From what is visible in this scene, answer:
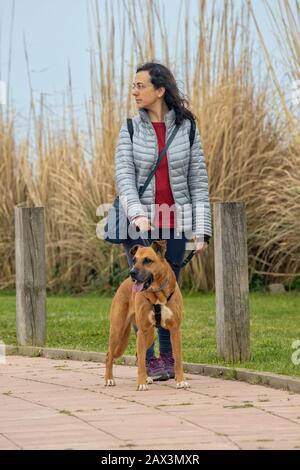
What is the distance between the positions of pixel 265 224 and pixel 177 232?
6579 millimetres

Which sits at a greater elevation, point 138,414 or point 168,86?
point 168,86

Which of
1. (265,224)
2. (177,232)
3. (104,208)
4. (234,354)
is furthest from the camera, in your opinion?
(104,208)

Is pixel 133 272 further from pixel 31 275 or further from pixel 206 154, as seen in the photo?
pixel 206 154

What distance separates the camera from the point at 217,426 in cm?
617

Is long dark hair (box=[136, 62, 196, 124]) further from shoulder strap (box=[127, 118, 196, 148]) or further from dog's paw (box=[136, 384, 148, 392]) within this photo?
dog's paw (box=[136, 384, 148, 392])

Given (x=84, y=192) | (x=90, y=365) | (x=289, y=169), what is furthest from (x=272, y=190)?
(x=90, y=365)

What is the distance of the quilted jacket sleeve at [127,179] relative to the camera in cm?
790

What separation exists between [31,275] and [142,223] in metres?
2.89

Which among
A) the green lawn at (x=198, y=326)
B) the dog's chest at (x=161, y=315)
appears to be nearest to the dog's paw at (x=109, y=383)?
the dog's chest at (x=161, y=315)

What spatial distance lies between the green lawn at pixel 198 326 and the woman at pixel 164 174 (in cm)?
92

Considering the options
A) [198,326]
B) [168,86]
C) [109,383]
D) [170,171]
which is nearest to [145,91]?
[168,86]

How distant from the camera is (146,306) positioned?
25.5ft

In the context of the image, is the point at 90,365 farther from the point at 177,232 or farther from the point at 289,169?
the point at 289,169

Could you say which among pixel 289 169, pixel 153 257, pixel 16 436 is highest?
pixel 289 169
